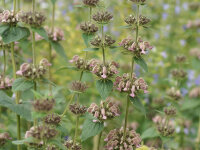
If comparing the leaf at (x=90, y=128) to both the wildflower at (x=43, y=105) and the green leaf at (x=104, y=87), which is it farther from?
the wildflower at (x=43, y=105)

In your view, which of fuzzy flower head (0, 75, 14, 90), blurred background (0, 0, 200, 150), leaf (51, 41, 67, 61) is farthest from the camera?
blurred background (0, 0, 200, 150)

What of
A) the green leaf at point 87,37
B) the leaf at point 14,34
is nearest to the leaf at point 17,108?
the leaf at point 14,34

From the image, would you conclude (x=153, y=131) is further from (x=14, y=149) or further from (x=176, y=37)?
(x=176, y=37)

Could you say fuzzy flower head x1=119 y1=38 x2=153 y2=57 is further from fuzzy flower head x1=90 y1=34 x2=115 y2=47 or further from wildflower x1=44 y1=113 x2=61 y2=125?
wildflower x1=44 y1=113 x2=61 y2=125

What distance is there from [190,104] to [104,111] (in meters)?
2.30

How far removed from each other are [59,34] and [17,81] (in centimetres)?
111

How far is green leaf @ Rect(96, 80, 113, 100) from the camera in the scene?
224 centimetres

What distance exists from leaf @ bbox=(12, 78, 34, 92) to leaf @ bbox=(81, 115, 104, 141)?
493mm

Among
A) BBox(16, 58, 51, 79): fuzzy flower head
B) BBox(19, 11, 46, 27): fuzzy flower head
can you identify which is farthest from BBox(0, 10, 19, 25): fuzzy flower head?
BBox(16, 58, 51, 79): fuzzy flower head

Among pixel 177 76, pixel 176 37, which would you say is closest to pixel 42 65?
pixel 177 76

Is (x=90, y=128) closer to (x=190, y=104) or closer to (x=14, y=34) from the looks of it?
(x=14, y=34)

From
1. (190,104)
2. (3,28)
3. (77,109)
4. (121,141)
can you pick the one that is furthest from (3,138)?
(190,104)

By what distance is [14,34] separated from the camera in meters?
2.48

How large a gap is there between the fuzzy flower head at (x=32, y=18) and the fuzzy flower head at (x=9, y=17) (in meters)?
0.20
